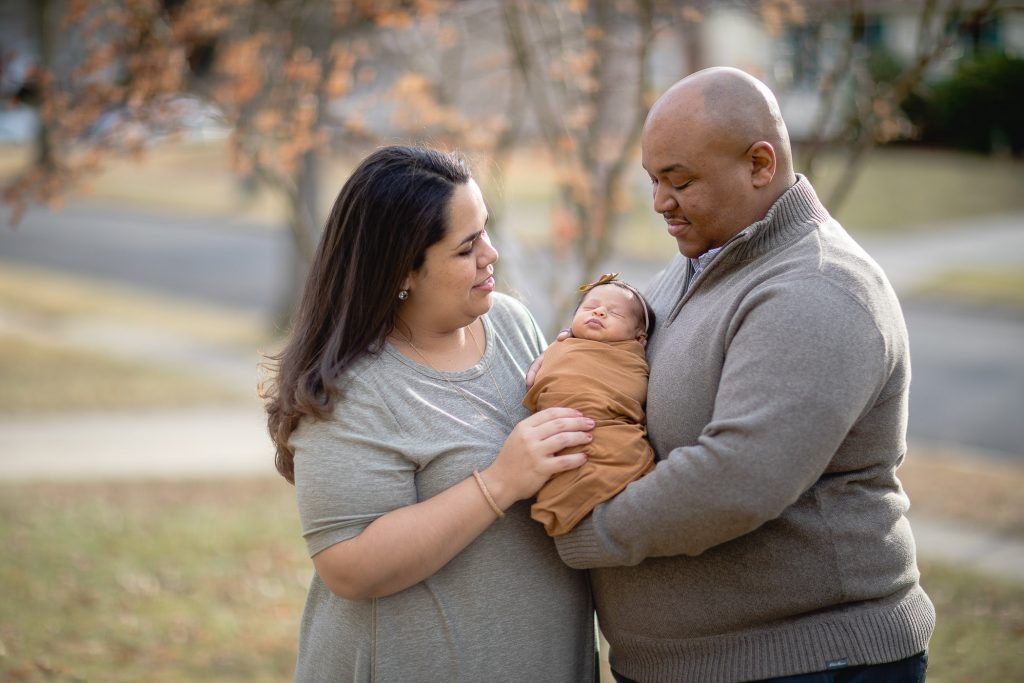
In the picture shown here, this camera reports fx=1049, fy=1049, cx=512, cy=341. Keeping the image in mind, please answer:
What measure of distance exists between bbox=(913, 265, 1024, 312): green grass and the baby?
40.7ft

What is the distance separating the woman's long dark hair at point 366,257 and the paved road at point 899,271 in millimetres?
7191

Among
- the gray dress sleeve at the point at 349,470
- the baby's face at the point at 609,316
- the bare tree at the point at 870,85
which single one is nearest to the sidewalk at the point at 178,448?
the bare tree at the point at 870,85

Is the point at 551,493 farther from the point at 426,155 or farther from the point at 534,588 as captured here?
the point at 426,155

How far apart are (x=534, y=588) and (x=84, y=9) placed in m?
3.71

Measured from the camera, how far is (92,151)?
519 cm

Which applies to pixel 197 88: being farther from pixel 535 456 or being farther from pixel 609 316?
pixel 535 456

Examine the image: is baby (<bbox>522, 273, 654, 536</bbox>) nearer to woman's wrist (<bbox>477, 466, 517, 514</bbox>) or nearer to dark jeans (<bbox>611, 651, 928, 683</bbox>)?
woman's wrist (<bbox>477, 466, 517, 514</bbox>)

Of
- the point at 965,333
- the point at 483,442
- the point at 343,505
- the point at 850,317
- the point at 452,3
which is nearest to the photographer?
the point at 850,317

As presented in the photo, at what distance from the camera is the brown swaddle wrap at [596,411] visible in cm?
222

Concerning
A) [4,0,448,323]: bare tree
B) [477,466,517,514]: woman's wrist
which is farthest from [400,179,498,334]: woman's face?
[4,0,448,323]: bare tree

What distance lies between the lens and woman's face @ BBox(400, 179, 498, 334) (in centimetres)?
238

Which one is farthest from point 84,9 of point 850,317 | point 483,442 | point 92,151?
point 850,317

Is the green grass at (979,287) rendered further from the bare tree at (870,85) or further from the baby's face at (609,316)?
the baby's face at (609,316)

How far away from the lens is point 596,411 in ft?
7.57
